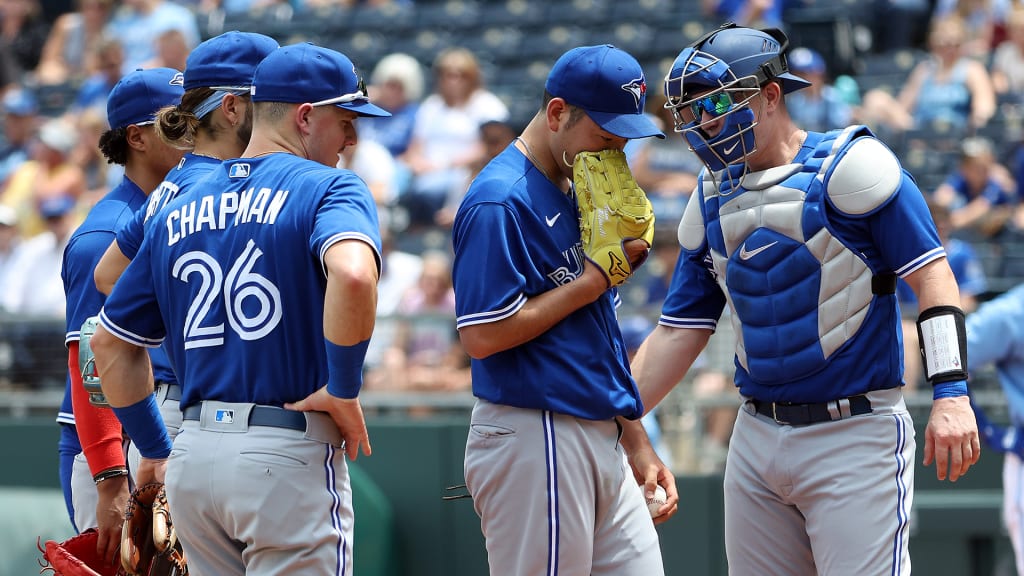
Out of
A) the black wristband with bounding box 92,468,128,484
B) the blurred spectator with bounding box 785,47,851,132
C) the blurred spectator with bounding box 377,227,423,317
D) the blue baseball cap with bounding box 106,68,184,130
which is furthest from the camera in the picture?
the blurred spectator with bounding box 785,47,851,132

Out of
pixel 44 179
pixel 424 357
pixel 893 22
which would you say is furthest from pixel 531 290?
pixel 893 22

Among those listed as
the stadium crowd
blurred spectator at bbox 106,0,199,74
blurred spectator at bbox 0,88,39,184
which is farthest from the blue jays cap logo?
blurred spectator at bbox 0,88,39,184

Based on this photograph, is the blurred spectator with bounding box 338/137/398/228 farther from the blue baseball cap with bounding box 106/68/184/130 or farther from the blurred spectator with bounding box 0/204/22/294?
the blue baseball cap with bounding box 106/68/184/130

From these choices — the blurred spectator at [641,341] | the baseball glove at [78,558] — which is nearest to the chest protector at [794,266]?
the baseball glove at [78,558]

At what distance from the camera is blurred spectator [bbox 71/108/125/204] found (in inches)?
418

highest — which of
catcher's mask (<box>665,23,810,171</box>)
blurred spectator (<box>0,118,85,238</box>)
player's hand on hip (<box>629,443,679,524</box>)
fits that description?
blurred spectator (<box>0,118,85,238</box>)

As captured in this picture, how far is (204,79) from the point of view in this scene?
3666mm

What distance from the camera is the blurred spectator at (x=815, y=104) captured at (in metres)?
9.41

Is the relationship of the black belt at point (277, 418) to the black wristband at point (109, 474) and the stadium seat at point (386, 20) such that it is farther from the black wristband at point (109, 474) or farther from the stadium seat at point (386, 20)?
the stadium seat at point (386, 20)

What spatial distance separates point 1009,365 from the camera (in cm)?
556

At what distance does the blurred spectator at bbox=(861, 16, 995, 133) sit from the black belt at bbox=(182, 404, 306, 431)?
764cm

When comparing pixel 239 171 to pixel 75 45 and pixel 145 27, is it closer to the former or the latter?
pixel 145 27

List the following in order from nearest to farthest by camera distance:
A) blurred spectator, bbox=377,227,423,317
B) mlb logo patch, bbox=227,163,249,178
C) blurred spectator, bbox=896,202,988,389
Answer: mlb logo patch, bbox=227,163,249,178
blurred spectator, bbox=896,202,988,389
blurred spectator, bbox=377,227,423,317

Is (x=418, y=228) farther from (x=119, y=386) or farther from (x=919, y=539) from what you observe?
(x=119, y=386)
